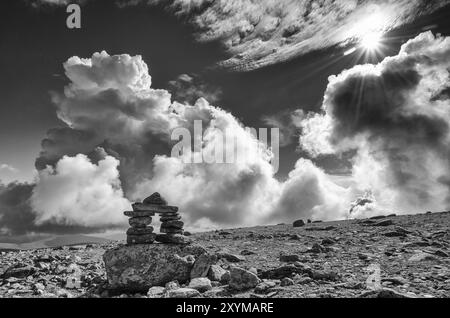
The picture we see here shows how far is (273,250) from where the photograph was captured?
27500mm

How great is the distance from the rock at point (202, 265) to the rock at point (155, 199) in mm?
4081

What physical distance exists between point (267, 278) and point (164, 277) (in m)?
5.39

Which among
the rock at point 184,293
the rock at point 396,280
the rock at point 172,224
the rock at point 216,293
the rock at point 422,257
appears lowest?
the rock at point 216,293

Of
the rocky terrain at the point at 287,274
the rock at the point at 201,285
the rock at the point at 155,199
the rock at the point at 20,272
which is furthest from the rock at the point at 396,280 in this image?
the rock at the point at 20,272

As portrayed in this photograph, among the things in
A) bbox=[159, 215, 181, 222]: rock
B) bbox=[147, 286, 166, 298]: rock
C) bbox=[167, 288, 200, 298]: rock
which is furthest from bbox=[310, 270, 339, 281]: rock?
bbox=[159, 215, 181, 222]: rock

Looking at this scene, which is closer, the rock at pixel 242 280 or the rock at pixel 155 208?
the rock at pixel 242 280

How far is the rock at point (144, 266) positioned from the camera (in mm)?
18172

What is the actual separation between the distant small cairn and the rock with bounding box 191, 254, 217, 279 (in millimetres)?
1910

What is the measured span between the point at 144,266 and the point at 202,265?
3042 mm

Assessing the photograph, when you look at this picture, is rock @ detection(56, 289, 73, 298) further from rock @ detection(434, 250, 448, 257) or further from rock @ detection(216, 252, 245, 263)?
rock @ detection(434, 250, 448, 257)

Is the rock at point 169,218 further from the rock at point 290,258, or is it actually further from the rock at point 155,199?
the rock at point 290,258

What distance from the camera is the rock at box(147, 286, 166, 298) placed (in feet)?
52.8
